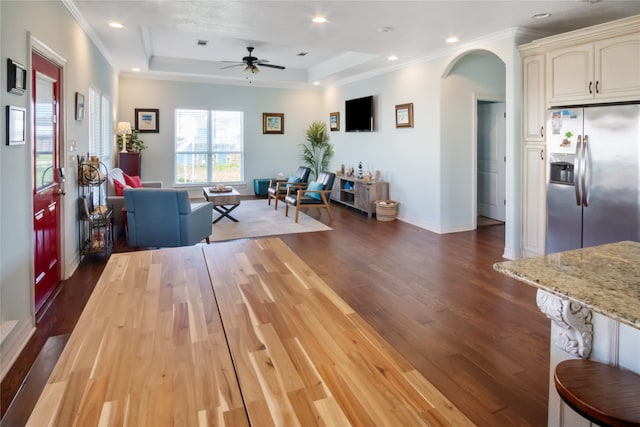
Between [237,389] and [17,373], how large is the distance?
84.7 inches

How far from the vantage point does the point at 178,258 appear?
5.98 ft

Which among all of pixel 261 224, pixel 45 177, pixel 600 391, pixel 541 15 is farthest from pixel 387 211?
pixel 600 391

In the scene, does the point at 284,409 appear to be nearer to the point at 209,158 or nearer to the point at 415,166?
the point at 415,166

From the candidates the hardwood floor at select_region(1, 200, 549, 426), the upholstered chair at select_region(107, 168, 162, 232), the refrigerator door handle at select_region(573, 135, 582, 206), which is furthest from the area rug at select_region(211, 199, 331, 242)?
the refrigerator door handle at select_region(573, 135, 582, 206)

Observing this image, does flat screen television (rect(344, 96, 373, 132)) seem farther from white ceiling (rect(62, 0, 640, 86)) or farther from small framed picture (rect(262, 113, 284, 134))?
small framed picture (rect(262, 113, 284, 134))

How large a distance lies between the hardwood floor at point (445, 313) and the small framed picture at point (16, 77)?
63.4 inches

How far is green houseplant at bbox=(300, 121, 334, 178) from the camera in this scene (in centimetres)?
979

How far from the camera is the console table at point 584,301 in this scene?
3.91ft

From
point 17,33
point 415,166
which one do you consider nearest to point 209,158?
point 415,166

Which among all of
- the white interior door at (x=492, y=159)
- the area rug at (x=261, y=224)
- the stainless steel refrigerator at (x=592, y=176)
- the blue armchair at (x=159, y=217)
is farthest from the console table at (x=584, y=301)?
the white interior door at (x=492, y=159)

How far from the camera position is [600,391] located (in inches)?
46.4

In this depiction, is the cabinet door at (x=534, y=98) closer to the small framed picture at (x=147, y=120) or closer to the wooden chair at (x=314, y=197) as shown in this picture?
the wooden chair at (x=314, y=197)

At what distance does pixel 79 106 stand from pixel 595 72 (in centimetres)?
511

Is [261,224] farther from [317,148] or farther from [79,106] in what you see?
[317,148]
